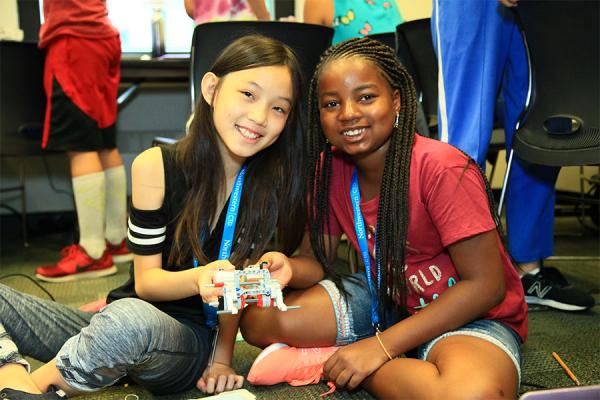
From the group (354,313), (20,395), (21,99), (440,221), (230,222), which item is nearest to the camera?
(20,395)

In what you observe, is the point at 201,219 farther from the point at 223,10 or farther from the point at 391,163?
the point at 223,10

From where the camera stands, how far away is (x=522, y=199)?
1764 millimetres

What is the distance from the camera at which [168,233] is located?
48.8 inches

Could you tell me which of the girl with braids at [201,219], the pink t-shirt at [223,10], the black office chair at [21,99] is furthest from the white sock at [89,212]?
the girl with braids at [201,219]

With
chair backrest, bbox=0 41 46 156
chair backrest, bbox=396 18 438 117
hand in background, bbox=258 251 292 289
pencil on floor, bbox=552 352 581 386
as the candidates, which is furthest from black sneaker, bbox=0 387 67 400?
chair backrest, bbox=0 41 46 156

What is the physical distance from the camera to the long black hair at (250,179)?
1.22m

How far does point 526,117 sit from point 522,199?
0.93ft

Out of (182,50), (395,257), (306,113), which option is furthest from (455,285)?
(182,50)

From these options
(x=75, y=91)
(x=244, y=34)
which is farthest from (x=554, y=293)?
(x=75, y=91)

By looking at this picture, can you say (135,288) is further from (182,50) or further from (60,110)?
(182,50)

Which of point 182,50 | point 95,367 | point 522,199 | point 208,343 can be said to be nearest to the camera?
point 95,367

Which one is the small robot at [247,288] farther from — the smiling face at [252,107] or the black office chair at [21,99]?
the black office chair at [21,99]

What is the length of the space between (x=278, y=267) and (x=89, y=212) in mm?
1343

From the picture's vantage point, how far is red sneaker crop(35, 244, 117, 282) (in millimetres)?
2221
